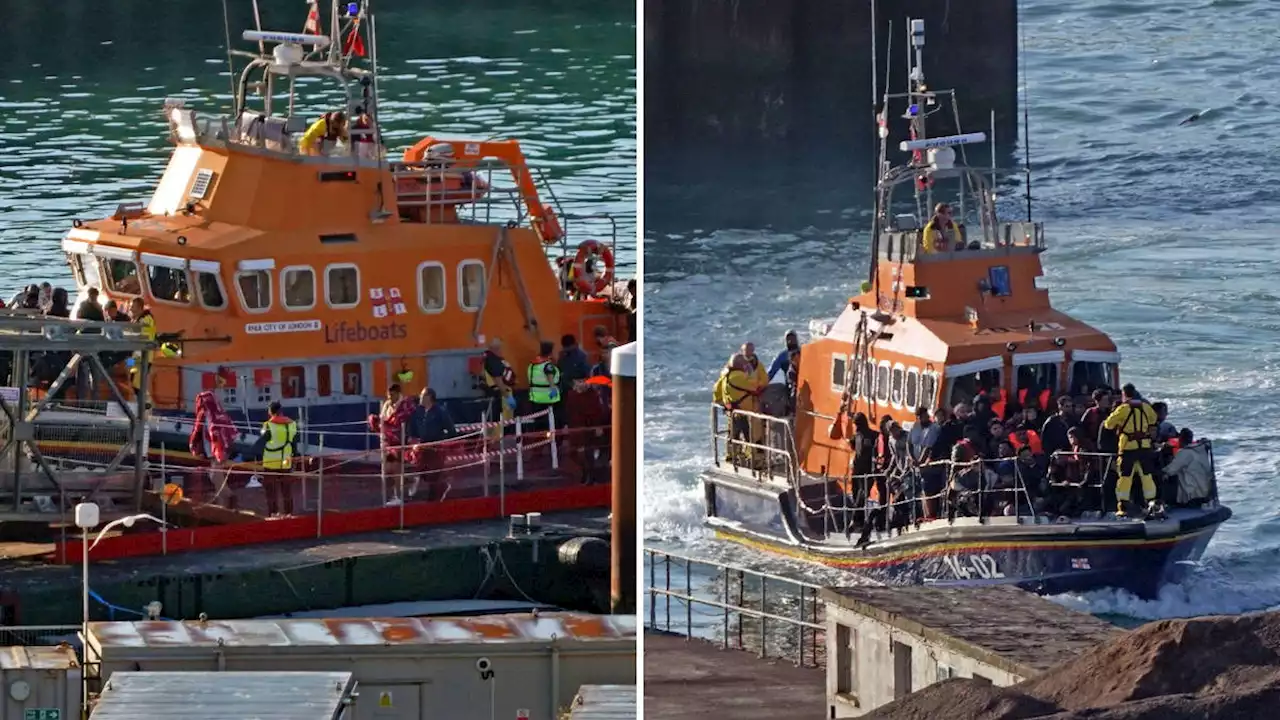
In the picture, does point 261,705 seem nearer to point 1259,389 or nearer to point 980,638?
point 980,638

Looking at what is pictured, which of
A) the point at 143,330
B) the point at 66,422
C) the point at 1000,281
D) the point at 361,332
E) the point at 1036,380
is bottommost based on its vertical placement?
the point at 66,422

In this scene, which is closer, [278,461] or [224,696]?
[224,696]

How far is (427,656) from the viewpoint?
13.3 m

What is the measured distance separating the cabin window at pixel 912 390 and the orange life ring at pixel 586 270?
5.11m

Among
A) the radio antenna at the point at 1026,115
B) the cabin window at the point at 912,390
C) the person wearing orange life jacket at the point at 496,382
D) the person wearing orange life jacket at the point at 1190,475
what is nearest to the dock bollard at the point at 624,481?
the cabin window at the point at 912,390

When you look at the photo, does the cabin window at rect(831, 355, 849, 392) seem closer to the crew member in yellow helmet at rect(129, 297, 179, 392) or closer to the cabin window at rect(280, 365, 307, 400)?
the crew member in yellow helmet at rect(129, 297, 179, 392)

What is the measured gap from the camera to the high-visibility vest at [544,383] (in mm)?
18078

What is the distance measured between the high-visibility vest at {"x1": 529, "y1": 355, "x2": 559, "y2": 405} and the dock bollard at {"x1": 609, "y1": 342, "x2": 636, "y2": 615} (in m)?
3.44

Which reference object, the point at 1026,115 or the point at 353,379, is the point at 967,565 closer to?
the point at 1026,115

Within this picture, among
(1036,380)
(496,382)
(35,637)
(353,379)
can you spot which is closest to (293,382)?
(353,379)

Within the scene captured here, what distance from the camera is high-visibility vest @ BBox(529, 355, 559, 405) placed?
59.3ft

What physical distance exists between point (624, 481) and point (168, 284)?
4788mm

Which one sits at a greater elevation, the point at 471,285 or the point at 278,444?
the point at 471,285

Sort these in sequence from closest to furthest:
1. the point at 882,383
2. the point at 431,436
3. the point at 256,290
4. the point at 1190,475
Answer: the point at 1190,475, the point at 882,383, the point at 431,436, the point at 256,290
